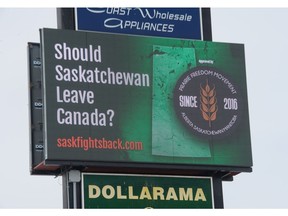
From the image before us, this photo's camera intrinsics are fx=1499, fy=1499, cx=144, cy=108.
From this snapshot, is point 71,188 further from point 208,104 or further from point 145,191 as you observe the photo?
point 208,104

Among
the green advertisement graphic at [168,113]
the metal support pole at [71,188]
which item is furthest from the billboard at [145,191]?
the green advertisement graphic at [168,113]

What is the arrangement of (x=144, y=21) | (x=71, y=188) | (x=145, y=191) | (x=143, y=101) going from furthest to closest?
(x=144, y=21) < (x=145, y=191) < (x=143, y=101) < (x=71, y=188)

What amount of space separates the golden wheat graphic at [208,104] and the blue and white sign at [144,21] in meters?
1.68

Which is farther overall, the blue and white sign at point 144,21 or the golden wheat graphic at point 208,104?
the blue and white sign at point 144,21

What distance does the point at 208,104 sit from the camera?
31.8 m

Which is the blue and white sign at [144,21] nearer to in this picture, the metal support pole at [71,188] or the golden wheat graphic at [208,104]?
the golden wheat graphic at [208,104]

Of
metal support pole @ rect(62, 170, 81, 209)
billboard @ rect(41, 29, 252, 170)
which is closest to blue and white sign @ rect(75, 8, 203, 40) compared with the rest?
billboard @ rect(41, 29, 252, 170)

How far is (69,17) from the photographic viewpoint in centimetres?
3191

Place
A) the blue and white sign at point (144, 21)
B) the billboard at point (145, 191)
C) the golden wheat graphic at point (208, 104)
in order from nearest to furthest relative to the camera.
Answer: the billboard at point (145, 191) → the golden wheat graphic at point (208, 104) → the blue and white sign at point (144, 21)

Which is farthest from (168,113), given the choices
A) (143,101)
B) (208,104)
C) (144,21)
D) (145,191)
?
(144,21)

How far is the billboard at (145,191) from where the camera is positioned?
31.0 m

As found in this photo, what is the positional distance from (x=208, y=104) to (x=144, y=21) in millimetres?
2460

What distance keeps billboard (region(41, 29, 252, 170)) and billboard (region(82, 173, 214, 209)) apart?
633 mm

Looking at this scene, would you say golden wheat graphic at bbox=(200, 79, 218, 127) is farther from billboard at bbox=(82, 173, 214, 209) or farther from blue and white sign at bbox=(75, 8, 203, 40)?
blue and white sign at bbox=(75, 8, 203, 40)
